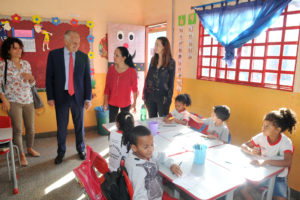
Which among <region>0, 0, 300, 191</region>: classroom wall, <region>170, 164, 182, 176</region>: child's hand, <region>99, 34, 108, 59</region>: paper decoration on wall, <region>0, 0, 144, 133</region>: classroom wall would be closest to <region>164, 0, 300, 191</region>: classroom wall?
<region>0, 0, 300, 191</region>: classroom wall

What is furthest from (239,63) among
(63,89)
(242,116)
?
(63,89)

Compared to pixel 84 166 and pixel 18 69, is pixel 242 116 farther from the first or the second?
pixel 18 69

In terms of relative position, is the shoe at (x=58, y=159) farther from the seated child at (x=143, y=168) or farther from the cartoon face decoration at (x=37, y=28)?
the cartoon face decoration at (x=37, y=28)

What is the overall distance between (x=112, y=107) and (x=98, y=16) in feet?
6.81

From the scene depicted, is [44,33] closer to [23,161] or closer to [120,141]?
[23,161]

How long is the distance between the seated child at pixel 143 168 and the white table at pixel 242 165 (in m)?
0.38

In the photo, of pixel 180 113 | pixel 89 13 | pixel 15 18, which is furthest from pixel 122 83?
pixel 15 18

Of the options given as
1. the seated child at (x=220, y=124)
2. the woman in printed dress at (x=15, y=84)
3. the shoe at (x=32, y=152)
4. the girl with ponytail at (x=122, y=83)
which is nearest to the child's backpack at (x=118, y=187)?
the seated child at (x=220, y=124)

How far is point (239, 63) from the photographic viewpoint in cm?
273

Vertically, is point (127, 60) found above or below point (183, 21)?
below

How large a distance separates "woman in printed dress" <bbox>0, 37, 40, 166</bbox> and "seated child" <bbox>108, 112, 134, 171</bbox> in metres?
1.61

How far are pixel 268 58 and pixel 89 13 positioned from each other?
10.0 ft

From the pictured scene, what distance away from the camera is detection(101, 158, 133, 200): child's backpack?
46.9 inches

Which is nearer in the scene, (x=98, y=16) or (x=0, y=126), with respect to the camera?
(x=0, y=126)
